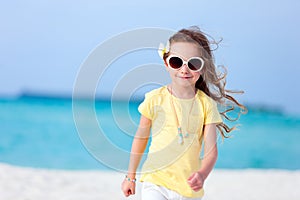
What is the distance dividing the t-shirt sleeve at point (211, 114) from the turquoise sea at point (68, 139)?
468 centimetres

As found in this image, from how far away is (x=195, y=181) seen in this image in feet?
6.12

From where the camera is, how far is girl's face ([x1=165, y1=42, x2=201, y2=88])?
197cm

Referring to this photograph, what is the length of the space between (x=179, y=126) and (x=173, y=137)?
4 centimetres

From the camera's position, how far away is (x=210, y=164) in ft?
6.49

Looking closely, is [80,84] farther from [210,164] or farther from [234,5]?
[234,5]

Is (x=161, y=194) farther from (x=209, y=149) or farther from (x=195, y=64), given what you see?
(x=195, y=64)

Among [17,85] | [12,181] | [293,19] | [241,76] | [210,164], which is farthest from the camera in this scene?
[17,85]

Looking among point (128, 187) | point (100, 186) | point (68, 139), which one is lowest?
point (68, 139)

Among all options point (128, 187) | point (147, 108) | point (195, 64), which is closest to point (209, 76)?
point (195, 64)

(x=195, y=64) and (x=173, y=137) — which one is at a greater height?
(x=195, y=64)

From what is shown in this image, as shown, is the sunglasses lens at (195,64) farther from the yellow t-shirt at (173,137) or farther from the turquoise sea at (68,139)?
the turquoise sea at (68,139)

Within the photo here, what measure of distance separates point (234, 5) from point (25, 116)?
444 centimetres

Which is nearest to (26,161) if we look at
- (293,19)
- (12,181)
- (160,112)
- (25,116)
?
(25,116)

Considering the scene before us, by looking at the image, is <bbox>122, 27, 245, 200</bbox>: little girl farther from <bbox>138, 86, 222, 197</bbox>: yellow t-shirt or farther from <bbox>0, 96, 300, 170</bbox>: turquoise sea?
<bbox>0, 96, 300, 170</bbox>: turquoise sea
